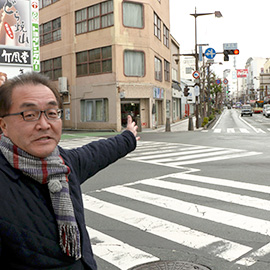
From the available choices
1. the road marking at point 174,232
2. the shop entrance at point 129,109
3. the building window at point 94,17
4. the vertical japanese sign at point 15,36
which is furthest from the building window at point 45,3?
the road marking at point 174,232

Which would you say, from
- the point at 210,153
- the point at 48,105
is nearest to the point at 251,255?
the point at 48,105

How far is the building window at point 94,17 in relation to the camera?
28.2 meters

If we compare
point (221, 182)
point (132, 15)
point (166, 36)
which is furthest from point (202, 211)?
point (166, 36)

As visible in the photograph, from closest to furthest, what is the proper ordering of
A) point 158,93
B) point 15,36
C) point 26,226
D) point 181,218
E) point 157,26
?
point 26,226 < point 181,218 < point 15,36 < point 158,93 < point 157,26

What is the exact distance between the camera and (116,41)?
27750 mm

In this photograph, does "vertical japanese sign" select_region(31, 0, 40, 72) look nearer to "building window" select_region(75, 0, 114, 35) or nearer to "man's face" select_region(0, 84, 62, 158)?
"building window" select_region(75, 0, 114, 35)

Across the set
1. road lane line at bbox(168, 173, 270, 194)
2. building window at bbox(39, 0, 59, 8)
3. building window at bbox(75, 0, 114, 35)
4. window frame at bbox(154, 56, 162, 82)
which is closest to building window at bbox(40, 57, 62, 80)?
building window at bbox(75, 0, 114, 35)

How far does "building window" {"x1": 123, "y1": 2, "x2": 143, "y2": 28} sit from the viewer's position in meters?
28.2

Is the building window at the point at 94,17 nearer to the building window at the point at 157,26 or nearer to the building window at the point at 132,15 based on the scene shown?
the building window at the point at 132,15

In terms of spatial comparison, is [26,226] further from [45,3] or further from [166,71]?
[45,3]

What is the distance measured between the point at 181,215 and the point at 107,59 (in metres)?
24.0

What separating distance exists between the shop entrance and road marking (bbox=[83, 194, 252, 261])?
886 inches

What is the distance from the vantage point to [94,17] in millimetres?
29203

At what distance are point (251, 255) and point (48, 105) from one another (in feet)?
10.8
